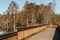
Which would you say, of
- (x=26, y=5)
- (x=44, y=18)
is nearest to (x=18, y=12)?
(x=26, y=5)

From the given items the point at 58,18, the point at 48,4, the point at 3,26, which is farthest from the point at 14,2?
the point at 58,18

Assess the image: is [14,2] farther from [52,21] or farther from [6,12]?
[52,21]

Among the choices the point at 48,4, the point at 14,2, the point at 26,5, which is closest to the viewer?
the point at 26,5

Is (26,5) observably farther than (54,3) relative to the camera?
No

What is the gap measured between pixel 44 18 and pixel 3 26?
82.4 feet

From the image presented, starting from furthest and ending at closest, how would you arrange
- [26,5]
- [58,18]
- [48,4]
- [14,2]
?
[58,18]
[48,4]
[14,2]
[26,5]

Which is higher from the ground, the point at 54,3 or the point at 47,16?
the point at 54,3

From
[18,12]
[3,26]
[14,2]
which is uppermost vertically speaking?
[14,2]

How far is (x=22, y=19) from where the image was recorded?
89.3 meters

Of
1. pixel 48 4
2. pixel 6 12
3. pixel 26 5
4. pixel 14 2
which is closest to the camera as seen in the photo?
pixel 26 5

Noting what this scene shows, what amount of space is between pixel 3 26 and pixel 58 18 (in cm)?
4503

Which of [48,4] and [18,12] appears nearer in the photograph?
[18,12]

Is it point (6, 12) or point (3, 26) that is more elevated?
point (6, 12)

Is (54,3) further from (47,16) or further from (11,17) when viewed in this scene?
(11,17)
